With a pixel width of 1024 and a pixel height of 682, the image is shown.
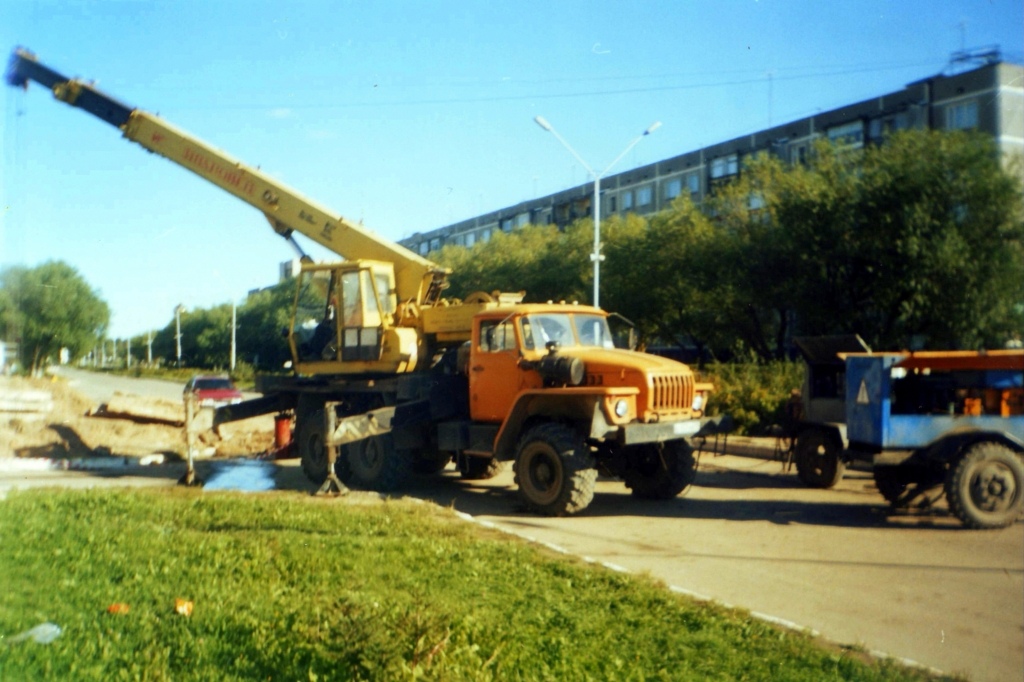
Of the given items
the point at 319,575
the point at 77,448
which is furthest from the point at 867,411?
the point at 77,448

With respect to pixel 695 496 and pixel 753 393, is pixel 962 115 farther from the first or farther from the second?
pixel 695 496

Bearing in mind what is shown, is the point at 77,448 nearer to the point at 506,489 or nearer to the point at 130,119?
the point at 130,119

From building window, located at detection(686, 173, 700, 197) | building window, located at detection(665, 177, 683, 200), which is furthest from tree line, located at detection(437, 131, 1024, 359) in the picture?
building window, located at detection(665, 177, 683, 200)

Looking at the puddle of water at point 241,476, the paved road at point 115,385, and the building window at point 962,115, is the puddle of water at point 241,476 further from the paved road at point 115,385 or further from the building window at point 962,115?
the building window at point 962,115

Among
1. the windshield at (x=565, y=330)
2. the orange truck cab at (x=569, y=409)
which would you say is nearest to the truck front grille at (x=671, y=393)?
the orange truck cab at (x=569, y=409)

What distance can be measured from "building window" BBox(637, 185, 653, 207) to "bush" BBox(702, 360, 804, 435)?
4057cm

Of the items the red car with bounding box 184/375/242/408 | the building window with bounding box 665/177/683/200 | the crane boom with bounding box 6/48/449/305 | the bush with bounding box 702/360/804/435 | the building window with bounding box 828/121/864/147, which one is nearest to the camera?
the crane boom with bounding box 6/48/449/305

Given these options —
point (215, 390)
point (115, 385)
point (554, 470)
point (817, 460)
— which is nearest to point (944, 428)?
point (817, 460)

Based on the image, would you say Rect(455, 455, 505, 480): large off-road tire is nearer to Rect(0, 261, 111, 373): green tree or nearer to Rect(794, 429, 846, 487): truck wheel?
Rect(794, 429, 846, 487): truck wheel

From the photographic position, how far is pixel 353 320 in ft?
49.1

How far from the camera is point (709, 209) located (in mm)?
38312

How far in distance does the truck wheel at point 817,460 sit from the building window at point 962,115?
53.3ft

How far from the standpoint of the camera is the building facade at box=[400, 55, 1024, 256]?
75.0 feet

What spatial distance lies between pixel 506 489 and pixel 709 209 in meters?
26.7
